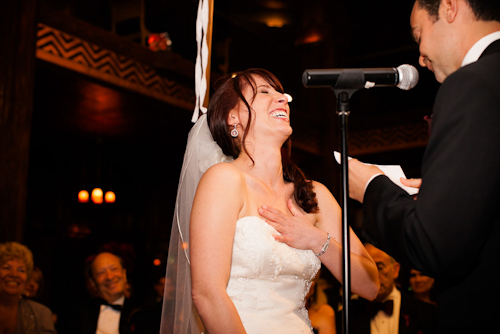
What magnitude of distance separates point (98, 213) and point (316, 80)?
37.5ft

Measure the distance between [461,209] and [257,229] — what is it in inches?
39.1

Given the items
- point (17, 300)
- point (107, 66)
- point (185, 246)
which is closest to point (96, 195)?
point (107, 66)

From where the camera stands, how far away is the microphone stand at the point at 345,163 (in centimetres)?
135

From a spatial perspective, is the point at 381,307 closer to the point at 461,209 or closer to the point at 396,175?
the point at 396,175

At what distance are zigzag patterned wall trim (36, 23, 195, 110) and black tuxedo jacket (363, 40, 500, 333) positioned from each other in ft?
19.3

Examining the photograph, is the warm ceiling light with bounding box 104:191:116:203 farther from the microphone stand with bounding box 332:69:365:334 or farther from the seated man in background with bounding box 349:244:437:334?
the microphone stand with bounding box 332:69:365:334

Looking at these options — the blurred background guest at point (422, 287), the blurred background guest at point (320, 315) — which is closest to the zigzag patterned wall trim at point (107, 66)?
the blurred background guest at point (320, 315)

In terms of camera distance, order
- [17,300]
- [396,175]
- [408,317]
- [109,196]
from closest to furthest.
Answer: [396,175] < [408,317] < [17,300] < [109,196]

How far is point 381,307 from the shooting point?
417 cm

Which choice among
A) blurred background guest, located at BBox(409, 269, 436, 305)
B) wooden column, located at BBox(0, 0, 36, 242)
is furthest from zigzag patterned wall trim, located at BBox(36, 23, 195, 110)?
blurred background guest, located at BBox(409, 269, 436, 305)

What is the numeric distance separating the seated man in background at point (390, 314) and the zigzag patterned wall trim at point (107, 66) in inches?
184

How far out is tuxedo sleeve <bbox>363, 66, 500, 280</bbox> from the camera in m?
1.11

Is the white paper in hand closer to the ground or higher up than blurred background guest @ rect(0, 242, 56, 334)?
higher up

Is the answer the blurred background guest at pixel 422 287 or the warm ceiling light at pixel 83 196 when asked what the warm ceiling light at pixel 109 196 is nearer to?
the warm ceiling light at pixel 83 196
